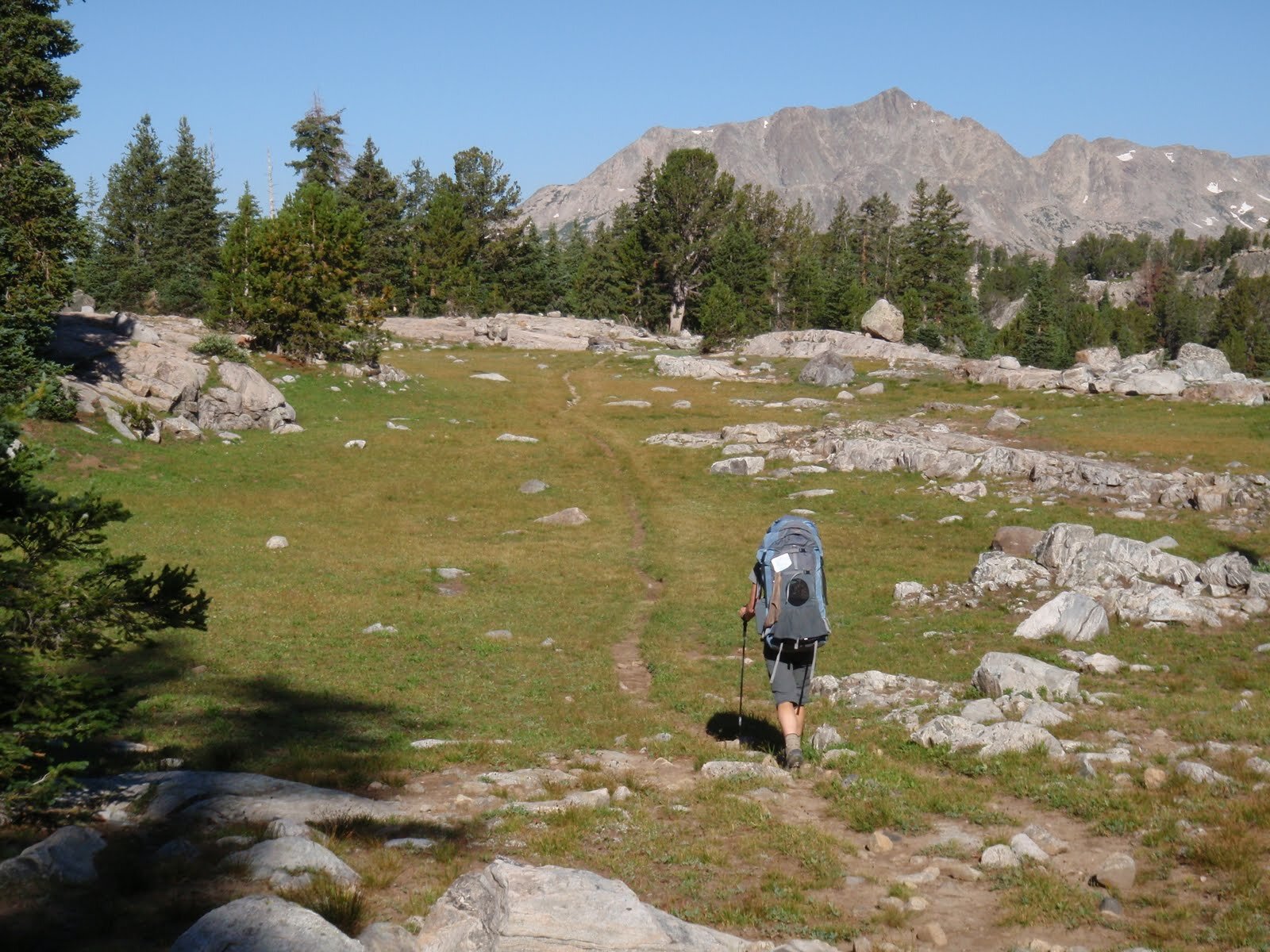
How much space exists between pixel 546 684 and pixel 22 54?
34.7m

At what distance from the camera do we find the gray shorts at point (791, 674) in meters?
11.6

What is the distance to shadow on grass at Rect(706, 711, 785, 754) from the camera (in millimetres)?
12742

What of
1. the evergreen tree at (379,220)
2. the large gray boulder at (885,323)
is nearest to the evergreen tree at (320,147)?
the evergreen tree at (379,220)

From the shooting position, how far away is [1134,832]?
343 inches

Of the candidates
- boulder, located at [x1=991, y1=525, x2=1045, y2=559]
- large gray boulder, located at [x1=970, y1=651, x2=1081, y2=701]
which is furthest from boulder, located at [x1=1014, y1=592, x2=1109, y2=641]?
boulder, located at [x1=991, y1=525, x2=1045, y2=559]

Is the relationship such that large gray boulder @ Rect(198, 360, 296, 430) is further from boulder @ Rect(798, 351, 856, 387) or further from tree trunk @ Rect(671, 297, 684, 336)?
tree trunk @ Rect(671, 297, 684, 336)

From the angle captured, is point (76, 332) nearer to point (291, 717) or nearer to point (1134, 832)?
point (291, 717)

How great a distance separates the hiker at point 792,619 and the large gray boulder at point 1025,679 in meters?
3.96

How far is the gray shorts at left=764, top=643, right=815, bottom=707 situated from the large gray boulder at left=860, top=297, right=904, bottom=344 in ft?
293

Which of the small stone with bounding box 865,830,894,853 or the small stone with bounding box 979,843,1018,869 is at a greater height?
the small stone with bounding box 979,843,1018,869

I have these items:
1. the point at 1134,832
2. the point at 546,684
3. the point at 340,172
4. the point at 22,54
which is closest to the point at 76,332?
the point at 22,54

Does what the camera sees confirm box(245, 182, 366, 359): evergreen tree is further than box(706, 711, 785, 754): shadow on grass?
Yes

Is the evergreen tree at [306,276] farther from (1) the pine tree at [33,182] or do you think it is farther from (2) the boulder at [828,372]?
(2) the boulder at [828,372]

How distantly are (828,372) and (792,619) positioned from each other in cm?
5704
